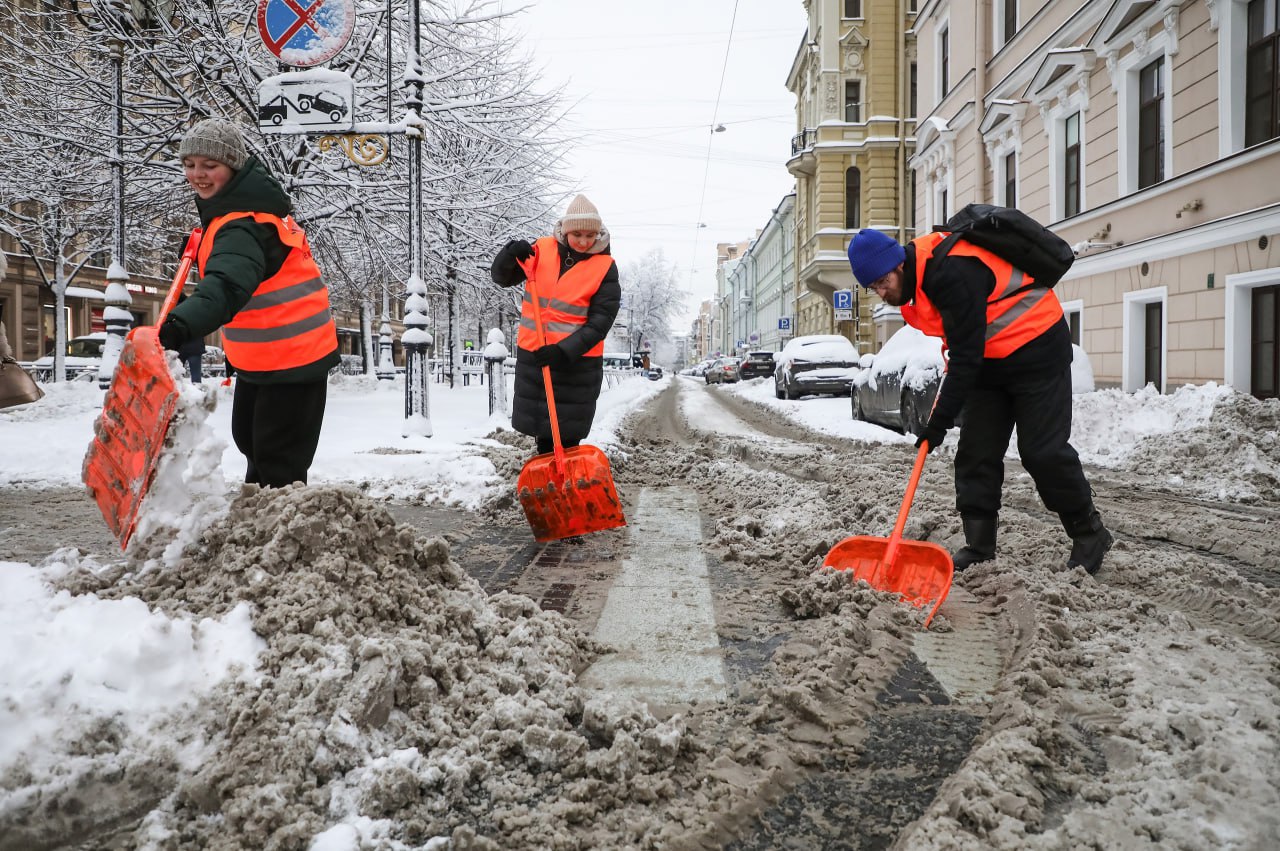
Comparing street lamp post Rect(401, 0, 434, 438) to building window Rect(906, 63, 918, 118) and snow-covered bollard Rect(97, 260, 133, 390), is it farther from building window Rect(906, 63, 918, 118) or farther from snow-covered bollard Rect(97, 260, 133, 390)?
building window Rect(906, 63, 918, 118)

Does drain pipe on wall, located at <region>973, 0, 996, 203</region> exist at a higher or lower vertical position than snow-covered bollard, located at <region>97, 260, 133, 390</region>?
higher

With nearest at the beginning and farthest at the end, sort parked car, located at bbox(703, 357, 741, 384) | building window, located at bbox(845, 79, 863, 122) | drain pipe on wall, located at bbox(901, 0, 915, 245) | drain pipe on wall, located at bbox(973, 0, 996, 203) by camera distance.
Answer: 1. drain pipe on wall, located at bbox(973, 0, 996, 203)
2. drain pipe on wall, located at bbox(901, 0, 915, 245)
3. building window, located at bbox(845, 79, 863, 122)
4. parked car, located at bbox(703, 357, 741, 384)

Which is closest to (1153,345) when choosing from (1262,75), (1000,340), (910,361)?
(1262,75)

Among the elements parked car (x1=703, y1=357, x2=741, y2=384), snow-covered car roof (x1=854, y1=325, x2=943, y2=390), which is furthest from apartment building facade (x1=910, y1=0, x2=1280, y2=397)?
parked car (x1=703, y1=357, x2=741, y2=384)

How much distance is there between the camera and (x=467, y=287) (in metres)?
19.8

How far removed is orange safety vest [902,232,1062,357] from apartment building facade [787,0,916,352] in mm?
29100

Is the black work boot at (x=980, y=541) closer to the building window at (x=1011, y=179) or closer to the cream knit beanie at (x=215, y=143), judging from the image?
the cream knit beanie at (x=215, y=143)

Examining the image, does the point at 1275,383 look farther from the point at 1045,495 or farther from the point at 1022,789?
the point at 1022,789

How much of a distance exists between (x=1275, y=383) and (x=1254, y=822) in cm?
996

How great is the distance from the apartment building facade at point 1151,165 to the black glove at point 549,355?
8.64 m

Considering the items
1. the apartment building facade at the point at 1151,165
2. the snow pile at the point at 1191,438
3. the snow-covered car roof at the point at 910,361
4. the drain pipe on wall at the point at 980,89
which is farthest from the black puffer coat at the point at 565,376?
the drain pipe on wall at the point at 980,89

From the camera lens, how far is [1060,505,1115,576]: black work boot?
3.82 metres

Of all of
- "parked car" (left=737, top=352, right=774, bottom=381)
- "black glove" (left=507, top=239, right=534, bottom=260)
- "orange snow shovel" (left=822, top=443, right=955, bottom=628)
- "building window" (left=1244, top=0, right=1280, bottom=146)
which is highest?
"building window" (left=1244, top=0, right=1280, bottom=146)

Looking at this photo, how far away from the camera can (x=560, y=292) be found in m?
4.93
